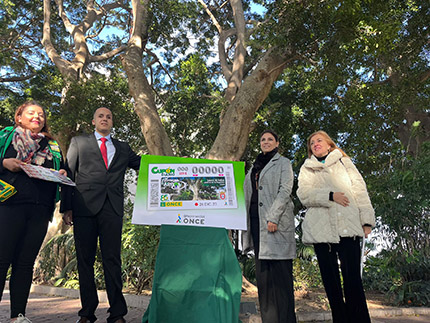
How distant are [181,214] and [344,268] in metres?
1.64

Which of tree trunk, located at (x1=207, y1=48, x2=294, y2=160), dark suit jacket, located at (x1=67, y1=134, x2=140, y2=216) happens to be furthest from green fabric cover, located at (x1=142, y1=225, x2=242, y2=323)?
tree trunk, located at (x1=207, y1=48, x2=294, y2=160)

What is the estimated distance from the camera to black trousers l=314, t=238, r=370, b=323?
3.33 metres

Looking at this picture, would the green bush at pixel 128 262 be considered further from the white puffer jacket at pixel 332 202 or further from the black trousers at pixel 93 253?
the white puffer jacket at pixel 332 202

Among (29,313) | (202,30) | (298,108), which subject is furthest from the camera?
(202,30)

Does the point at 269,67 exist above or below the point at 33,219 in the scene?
above

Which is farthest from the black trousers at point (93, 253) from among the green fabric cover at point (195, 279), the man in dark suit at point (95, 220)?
the green fabric cover at point (195, 279)

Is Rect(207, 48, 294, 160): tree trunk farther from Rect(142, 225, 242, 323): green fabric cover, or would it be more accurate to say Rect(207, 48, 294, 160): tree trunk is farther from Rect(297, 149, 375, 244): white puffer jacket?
Rect(142, 225, 242, 323): green fabric cover

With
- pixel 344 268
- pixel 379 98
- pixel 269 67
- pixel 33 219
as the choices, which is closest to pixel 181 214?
pixel 33 219

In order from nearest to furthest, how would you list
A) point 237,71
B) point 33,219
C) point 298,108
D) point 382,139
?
point 33,219
point 237,71
point 298,108
point 382,139

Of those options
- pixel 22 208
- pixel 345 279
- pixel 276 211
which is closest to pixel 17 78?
pixel 22 208

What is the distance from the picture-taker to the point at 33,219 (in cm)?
330

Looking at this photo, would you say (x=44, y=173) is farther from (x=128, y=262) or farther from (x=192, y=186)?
(x=128, y=262)

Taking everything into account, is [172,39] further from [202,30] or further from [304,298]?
[304,298]

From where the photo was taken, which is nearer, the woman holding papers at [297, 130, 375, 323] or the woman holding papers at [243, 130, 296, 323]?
the woman holding papers at [297, 130, 375, 323]
